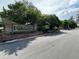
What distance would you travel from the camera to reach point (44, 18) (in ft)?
154

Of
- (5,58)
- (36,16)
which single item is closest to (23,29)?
(36,16)

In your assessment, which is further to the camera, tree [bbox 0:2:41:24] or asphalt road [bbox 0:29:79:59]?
tree [bbox 0:2:41:24]

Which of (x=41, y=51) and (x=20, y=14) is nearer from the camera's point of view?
(x=41, y=51)

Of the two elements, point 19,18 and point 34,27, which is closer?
point 19,18

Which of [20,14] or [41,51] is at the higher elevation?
[20,14]

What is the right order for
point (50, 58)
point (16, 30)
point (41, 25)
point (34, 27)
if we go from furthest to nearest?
1. point (41, 25)
2. point (34, 27)
3. point (16, 30)
4. point (50, 58)

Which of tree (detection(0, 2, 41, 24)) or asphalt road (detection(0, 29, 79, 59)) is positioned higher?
tree (detection(0, 2, 41, 24))

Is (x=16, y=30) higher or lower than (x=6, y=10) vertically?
lower

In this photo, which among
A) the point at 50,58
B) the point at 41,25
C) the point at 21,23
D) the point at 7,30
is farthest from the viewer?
the point at 41,25

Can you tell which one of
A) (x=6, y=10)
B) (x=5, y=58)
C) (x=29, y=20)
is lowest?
(x=5, y=58)

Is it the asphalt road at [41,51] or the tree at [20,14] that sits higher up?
the tree at [20,14]

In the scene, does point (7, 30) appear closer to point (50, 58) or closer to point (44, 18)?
point (44, 18)

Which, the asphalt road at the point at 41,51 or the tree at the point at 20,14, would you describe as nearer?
the asphalt road at the point at 41,51

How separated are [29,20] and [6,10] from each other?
6.34m
